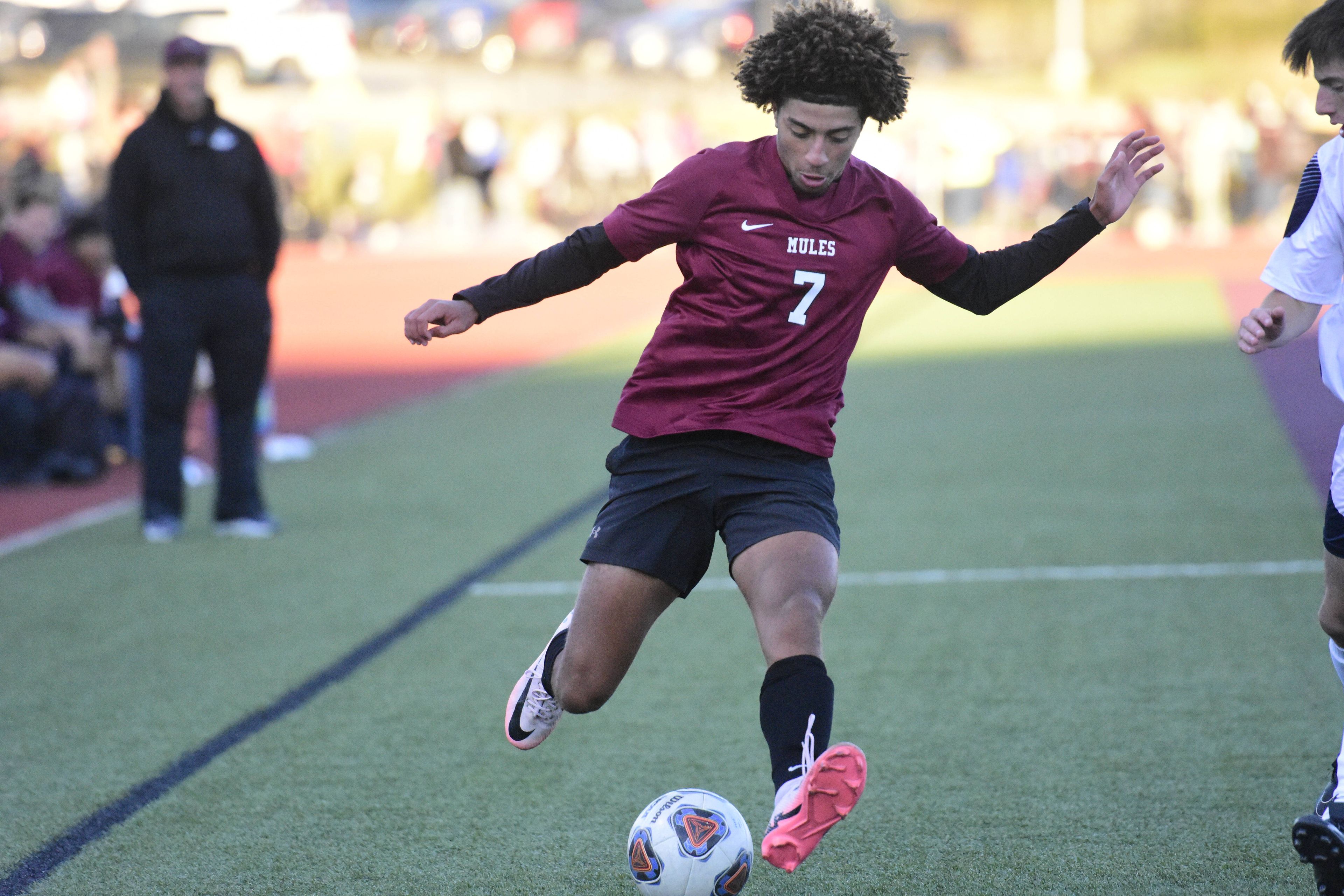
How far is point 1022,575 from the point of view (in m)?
7.12

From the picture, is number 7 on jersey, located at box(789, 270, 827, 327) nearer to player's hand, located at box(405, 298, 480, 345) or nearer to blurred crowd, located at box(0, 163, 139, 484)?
player's hand, located at box(405, 298, 480, 345)

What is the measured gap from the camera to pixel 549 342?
18062mm

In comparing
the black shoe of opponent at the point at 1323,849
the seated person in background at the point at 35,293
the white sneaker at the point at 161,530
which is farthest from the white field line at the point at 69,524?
the black shoe of opponent at the point at 1323,849

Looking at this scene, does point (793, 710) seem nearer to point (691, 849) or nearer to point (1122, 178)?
point (691, 849)

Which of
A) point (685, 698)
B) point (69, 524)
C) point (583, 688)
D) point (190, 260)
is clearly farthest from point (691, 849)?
point (69, 524)

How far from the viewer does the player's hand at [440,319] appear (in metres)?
3.77

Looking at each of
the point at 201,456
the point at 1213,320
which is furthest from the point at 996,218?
the point at 201,456

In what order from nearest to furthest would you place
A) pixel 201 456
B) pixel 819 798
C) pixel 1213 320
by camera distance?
pixel 819 798, pixel 201 456, pixel 1213 320

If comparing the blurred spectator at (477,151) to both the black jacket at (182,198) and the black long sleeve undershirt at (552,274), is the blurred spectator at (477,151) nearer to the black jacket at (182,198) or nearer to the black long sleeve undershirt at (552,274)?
the black jacket at (182,198)

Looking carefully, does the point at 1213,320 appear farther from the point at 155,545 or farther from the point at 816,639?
the point at 816,639

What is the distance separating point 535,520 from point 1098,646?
11.7 ft

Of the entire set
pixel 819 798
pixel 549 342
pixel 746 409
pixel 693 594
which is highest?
pixel 746 409

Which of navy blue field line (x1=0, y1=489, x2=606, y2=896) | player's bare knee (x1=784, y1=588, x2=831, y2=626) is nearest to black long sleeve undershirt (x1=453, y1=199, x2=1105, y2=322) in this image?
player's bare knee (x1=784, y1=588, x2=831, y2=626)

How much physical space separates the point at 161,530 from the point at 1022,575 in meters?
4.27
